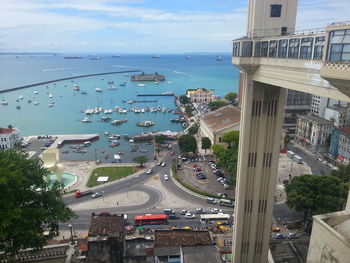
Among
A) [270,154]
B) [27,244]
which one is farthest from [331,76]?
[27,244]

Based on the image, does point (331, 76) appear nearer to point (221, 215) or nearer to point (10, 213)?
point (10, 213)

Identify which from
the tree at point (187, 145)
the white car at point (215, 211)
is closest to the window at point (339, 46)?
the white car at point (215, 211)

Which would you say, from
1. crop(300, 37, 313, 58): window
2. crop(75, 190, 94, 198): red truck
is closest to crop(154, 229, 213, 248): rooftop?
crop(75, 190, 94, 198): red truck

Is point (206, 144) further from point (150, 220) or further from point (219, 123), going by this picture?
point (150, 220)

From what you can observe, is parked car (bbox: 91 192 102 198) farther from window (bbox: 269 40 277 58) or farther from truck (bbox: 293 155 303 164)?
truck (bbox: 293 155 303 164)

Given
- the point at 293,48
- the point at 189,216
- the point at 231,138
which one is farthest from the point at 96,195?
the point at 293,48

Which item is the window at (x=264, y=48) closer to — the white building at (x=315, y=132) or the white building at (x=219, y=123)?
the white building at (x=219, y=123)
